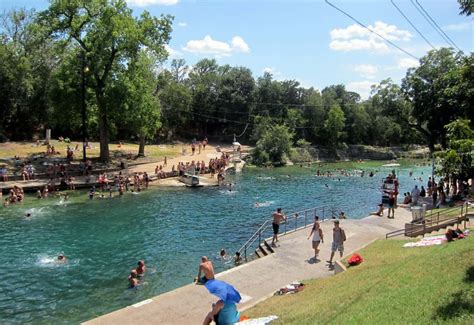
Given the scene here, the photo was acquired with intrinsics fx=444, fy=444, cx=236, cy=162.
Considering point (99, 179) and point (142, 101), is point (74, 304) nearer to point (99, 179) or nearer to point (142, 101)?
point (99, 179)

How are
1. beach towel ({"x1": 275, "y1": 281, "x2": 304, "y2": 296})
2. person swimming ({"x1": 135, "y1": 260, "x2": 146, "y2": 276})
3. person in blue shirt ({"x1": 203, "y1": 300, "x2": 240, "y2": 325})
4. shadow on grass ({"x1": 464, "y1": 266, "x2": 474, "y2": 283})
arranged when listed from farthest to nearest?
person swimming ({"x1": 135, "y1": 260, "x2": 146, "y2": 276}) < beach towel ({"x1": 275, "y1": 281, "x2": 304, "y2": 296}) < shadow on grass ({"x1": 464, "y1": 266, "x2": 474, "y2": 283}) < person in blue shirt ({"x1": 203, "y1": 300, "x2": 240, "y2": 325})

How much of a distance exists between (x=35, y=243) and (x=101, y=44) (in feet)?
82.9

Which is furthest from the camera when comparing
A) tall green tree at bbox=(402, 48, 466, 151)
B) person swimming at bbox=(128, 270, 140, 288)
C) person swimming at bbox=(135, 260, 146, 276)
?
tall green tree at bbox=(402, 48, 466, 151)

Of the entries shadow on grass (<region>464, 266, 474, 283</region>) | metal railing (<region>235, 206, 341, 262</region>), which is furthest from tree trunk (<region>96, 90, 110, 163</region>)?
shadow on grass (<region>464, 266, 474, 283</region>)

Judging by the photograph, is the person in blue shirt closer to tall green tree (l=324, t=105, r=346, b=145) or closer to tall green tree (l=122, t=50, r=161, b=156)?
tall green tree (l=122, t=50, r=161, b=156)

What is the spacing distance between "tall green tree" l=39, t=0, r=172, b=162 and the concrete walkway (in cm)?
2968

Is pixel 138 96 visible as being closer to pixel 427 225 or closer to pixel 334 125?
pixel 427 225

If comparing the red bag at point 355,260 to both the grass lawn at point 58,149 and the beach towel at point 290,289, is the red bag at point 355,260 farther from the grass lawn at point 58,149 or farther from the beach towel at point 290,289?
the grass lawn at point 58,149

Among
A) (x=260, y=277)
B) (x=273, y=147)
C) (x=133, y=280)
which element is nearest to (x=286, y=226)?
(x=260, y=277)

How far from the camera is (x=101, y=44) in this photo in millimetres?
44250

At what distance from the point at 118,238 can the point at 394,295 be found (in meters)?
19.2

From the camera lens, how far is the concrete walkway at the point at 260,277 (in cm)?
1339

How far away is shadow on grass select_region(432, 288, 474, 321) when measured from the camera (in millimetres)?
8773

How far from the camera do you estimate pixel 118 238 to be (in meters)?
26.4
